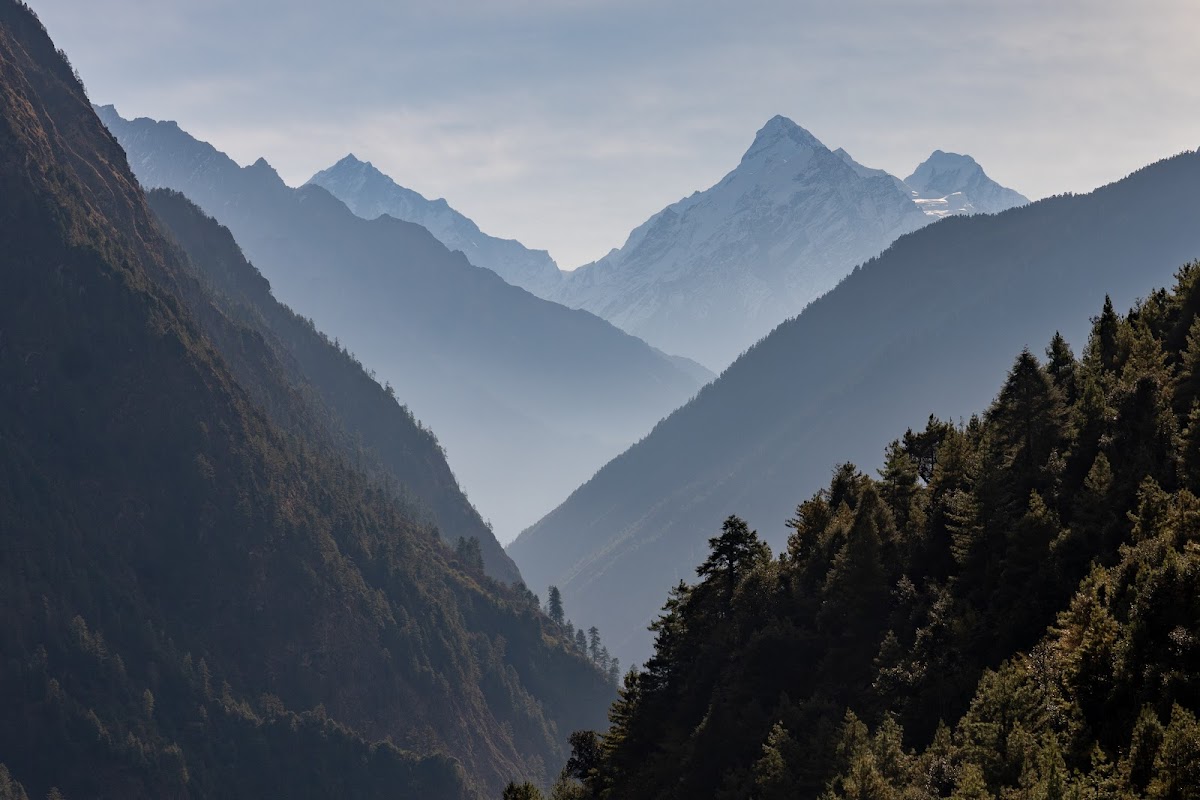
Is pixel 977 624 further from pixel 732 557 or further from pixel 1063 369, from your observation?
pixel 1063 369

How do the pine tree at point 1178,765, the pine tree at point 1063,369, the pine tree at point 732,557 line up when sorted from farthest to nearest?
1. the pine tree at point 732,557
2. the pine tree at point 1063,369
3. the pine tree at point 1178,765

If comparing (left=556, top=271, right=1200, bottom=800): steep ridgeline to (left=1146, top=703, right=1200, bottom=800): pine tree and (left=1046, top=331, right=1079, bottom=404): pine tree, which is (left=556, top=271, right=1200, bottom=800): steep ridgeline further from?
(left=1046, top=331, right=1079, bottom=404): pine tree

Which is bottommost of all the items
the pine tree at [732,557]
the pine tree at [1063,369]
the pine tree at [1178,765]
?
the pine tree at [1178,765]

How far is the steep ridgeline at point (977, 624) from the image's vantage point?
41.9 metres

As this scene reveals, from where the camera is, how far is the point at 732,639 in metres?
81.1

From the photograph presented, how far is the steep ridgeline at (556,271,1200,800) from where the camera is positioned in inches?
1649

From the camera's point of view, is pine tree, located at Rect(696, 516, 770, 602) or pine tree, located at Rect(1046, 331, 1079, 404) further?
pine tree, located at Rect(696, 516, 770, 602)

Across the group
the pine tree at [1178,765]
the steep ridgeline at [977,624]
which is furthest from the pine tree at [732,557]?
the pine tree at [1178,765]

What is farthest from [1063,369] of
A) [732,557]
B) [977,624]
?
[977,624]

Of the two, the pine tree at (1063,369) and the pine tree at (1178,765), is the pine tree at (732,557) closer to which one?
the pine tree at (1063,369)

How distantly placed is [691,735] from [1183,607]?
4198cm

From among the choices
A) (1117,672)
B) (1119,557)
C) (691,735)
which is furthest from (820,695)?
(1117,672)

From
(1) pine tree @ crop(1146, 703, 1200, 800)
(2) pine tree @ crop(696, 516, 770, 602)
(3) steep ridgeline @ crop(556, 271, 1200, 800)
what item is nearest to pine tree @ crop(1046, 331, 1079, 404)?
(3) steep ridgeline @ crop(556, 271, 1200, 800)

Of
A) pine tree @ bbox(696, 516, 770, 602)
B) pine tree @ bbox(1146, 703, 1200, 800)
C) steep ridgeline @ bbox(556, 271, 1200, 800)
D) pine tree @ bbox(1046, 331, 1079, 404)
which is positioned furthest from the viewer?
pine tree @ bbox(696, 516, 770, 602)
